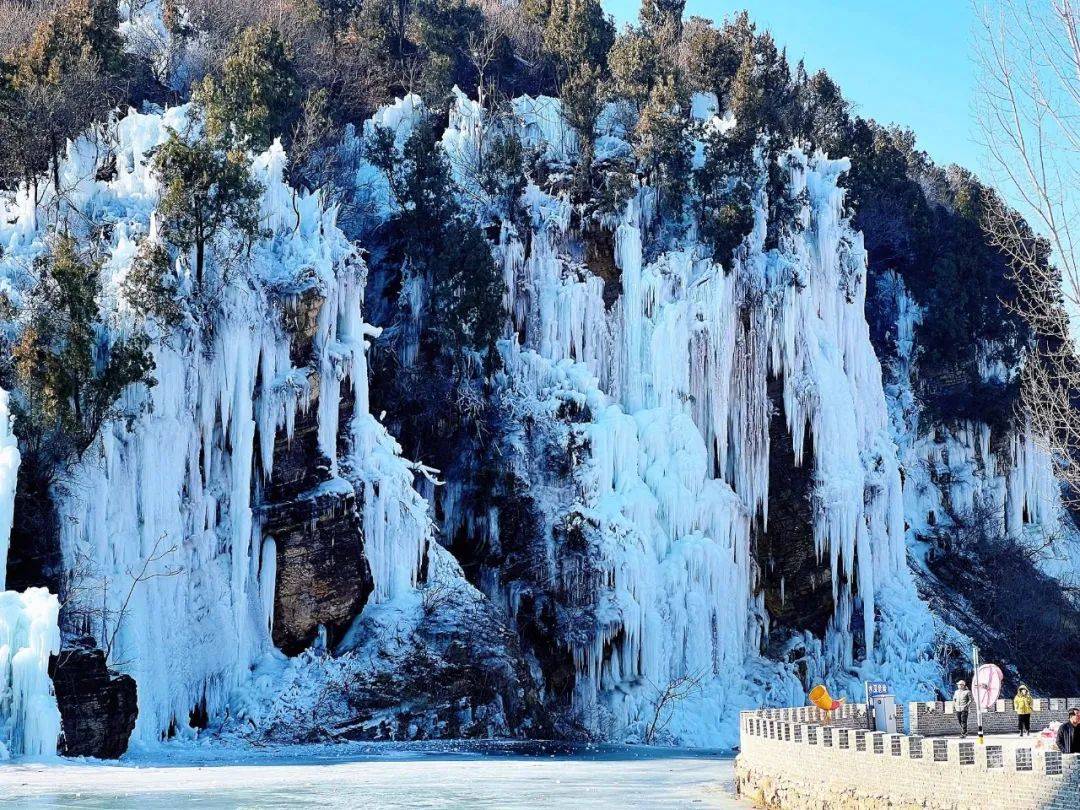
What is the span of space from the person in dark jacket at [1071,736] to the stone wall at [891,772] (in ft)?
3.26

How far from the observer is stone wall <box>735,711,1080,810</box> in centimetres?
1720

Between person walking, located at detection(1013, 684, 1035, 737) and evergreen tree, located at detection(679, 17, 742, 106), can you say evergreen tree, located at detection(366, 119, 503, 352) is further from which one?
person walking, located at detection(1013, 684, 1035, 737)

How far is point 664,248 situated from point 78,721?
25.4 metres

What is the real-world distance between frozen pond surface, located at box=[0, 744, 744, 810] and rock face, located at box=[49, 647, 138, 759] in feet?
2.93

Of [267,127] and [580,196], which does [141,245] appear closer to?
[267,127]

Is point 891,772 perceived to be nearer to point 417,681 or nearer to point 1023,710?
point 1023,710

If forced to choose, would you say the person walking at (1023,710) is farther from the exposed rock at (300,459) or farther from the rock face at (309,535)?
the exposed rock at (300,459)

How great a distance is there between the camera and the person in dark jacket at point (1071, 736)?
1869cm

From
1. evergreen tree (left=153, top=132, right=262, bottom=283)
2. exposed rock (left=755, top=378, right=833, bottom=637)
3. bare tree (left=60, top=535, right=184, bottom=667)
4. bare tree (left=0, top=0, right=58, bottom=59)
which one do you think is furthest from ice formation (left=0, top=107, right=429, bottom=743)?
exposed rock (left=755, top=378, right=833, bottom=637)

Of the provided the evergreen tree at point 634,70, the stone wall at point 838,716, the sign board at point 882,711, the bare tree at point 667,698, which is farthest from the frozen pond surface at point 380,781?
the evergreen tree at point 634,70

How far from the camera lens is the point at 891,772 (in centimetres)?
2027

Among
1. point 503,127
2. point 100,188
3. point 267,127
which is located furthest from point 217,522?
point 503,127

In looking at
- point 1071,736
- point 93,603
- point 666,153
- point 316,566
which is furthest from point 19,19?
point 1071,736

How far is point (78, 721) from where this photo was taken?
29.1 m
